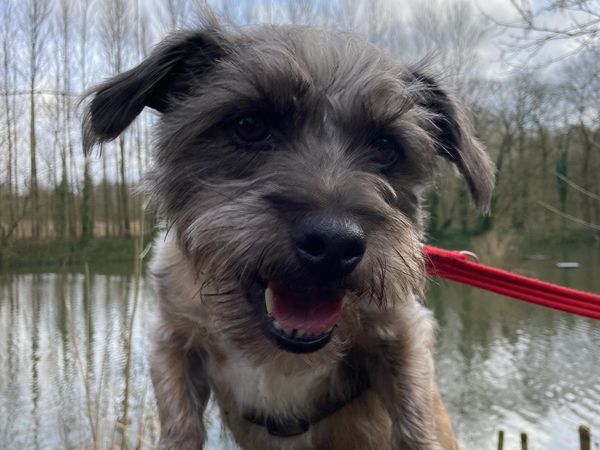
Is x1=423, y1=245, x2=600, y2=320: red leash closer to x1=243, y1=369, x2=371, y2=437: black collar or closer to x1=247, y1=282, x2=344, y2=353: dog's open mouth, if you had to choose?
x1=243, y1=369, x2=371, y2=437: black collar

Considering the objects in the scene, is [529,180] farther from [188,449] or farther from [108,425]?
[188,449]

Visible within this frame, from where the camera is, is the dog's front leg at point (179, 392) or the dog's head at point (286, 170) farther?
the dog's front leg at point (179, 392)

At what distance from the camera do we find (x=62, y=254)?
25.3 meters

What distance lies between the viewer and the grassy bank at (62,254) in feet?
80.5

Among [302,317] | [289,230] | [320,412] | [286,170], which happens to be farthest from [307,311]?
[320,412]

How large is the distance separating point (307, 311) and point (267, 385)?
0.58m

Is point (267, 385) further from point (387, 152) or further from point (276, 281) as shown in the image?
point (387, 152)

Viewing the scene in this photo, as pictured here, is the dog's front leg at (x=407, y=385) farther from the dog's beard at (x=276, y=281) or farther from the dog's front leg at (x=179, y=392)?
the dog's front leg at (x=179, y=392)

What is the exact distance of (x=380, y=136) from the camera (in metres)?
2.42

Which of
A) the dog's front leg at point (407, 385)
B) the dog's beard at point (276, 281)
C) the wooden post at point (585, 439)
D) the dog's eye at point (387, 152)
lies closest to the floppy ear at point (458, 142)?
the dog's eye at point (387, 152)

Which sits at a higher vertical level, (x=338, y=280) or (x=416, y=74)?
(x=416, y=74)

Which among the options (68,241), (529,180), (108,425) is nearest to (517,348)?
(108,425)

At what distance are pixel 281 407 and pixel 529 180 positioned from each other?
28179 millimetres

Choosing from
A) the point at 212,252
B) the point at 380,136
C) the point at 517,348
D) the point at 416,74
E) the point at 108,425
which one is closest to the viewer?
the point at 212,252
